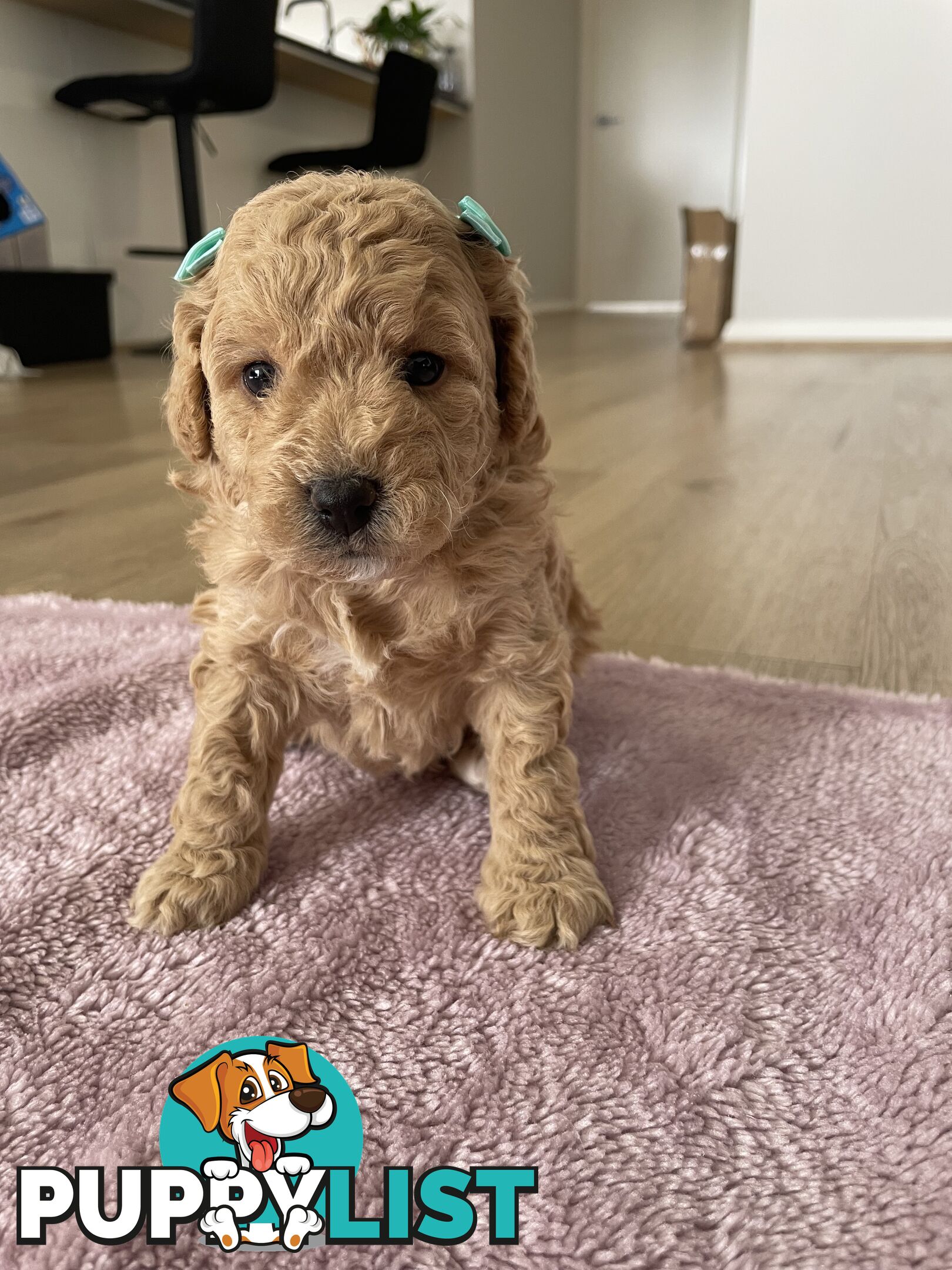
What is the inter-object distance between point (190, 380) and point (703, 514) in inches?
59.4

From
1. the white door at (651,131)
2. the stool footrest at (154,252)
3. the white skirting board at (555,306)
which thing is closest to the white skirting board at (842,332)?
the stool footrest at (154,252)

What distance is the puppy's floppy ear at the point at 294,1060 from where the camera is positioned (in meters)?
0.67

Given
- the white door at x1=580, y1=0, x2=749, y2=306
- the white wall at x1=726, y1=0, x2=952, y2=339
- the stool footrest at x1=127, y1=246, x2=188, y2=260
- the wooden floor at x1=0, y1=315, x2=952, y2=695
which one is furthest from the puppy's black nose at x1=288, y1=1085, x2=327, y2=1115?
the white door at x1=580, y1=0, x2=749, y2=306

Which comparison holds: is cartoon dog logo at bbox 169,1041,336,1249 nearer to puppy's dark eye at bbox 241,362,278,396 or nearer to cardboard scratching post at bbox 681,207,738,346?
puppy's dark eye at bbox 241,362,278,396

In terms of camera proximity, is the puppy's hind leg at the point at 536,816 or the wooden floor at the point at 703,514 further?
the wooden floor at the point at 703,514


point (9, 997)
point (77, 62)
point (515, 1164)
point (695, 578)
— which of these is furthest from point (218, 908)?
point (77, 62)

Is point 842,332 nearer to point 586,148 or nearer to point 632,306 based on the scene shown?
point 632,306

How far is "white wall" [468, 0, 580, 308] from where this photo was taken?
7902 mm

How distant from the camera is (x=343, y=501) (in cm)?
73

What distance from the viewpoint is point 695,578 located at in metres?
1.79

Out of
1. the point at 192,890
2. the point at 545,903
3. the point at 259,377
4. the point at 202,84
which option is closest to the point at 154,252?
the point at 202,84

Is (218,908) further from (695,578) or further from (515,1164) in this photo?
(695,578)

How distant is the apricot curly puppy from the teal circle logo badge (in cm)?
21

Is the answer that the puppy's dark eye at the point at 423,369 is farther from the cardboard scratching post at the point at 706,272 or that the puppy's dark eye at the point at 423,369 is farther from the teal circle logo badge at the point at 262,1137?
the cardboard scratching post at the point at 706,272
